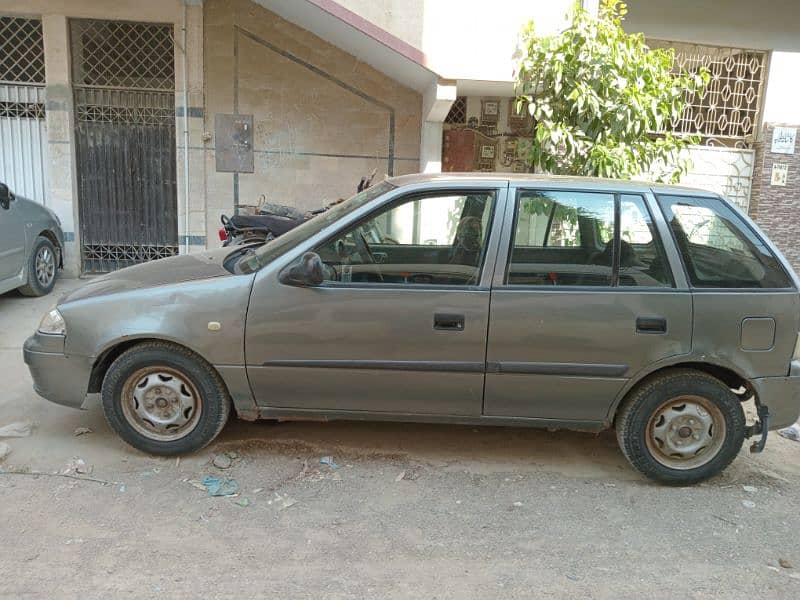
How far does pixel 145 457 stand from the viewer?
3977mm

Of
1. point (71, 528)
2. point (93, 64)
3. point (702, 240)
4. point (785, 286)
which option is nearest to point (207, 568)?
point (71, 528)

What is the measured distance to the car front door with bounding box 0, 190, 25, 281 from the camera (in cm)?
686

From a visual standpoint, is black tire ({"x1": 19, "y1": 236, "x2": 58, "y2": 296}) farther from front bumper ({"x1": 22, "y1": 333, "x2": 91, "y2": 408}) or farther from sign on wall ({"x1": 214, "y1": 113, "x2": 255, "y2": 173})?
front bumper ({"x1": 22, "y1": 333, "x2": 91, "y2": 408})

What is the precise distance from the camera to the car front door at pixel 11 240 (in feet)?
22.5

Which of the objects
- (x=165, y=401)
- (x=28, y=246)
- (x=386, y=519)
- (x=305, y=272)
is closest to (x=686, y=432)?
(x=386, y=519)

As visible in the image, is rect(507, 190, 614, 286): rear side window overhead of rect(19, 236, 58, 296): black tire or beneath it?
overhead

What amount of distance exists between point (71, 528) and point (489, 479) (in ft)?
7.45

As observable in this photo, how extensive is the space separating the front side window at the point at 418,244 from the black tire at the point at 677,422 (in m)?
1.22

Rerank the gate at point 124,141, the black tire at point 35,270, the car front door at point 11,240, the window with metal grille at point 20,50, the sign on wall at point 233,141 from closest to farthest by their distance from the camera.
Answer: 1. the car front door at point 11,240
2. the black tire at point 35,270
3. the window with metal grille at point 20,50
4. the gate at point 124,141
5. the sign on wall at point 233,141

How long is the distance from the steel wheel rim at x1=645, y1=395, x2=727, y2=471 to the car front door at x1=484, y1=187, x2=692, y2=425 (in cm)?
31

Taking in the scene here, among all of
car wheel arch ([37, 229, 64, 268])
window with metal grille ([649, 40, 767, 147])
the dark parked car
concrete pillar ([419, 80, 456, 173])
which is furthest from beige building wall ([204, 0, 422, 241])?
window with metal grille ([649, 40, 767, 147])

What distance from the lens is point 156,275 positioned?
407 cm

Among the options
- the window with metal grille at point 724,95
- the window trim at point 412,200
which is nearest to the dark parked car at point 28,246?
the window trim at point 412,200

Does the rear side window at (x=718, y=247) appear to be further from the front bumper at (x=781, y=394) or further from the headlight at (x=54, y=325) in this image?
the headlight at (x=54, y=325)
